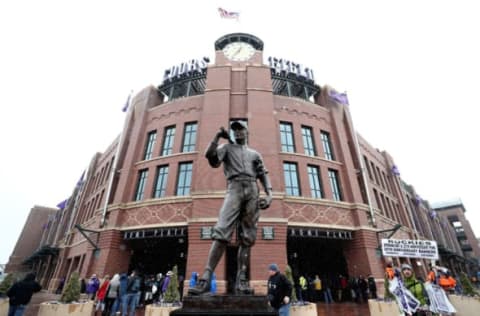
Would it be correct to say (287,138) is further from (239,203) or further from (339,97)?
(239,203)

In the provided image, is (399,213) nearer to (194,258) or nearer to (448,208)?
(194,258)

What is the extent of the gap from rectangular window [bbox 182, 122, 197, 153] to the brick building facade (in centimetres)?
8

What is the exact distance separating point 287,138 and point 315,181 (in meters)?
3.55

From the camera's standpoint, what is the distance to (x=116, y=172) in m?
18.7

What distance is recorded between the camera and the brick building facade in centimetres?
1462

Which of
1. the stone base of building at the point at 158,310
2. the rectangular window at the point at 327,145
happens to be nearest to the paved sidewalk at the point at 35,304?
the stone base of building at the point at 158,310

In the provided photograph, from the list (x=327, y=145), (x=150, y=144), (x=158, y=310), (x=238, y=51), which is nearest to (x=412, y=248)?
(x=158, y=310)

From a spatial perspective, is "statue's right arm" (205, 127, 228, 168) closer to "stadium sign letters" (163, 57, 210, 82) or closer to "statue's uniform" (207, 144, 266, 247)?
"statue's uniform" (207, 144, 266, 247)

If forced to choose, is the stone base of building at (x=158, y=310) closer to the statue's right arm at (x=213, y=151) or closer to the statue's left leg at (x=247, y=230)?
the statue's left leg at (x=247, y=230)

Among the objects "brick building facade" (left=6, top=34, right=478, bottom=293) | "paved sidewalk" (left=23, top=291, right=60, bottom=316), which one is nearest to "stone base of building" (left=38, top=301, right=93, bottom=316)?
"paved sidewalk" (left=23, top=291, right=60, bottom=316)

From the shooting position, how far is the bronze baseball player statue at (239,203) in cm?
383

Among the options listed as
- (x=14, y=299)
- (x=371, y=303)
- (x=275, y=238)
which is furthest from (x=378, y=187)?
(x=14, y=299)

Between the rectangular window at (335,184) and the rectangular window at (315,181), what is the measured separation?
3.03 ft

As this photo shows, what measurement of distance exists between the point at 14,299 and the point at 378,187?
24263 millimetres
